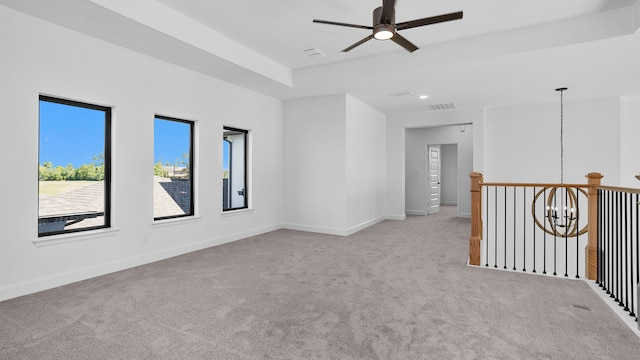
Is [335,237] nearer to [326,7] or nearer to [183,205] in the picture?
[183,205]

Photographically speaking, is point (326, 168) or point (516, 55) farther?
point (326, 168)

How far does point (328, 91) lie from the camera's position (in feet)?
20.0

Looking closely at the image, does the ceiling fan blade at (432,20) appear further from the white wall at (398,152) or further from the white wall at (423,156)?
the white wall at (423,156)

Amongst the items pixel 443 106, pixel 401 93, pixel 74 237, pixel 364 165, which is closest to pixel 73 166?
pixel 74 237

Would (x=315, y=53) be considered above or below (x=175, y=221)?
above

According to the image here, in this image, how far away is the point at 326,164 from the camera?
6438 millimetres

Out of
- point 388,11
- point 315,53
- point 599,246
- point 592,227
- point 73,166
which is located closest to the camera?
point 388,11

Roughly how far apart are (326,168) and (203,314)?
13.3ft

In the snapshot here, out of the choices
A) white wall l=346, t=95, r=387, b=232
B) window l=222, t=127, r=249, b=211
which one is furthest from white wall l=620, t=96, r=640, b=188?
window l=222, t=127, r=249, b=211

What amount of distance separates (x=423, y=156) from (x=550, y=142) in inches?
130

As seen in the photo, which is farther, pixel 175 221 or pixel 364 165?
pixel 364 165

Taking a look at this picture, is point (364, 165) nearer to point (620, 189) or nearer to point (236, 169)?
point (236, 169)

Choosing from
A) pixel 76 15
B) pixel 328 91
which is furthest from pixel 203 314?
pixel 328 91

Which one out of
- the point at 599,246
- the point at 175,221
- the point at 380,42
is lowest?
the point at 599,246
